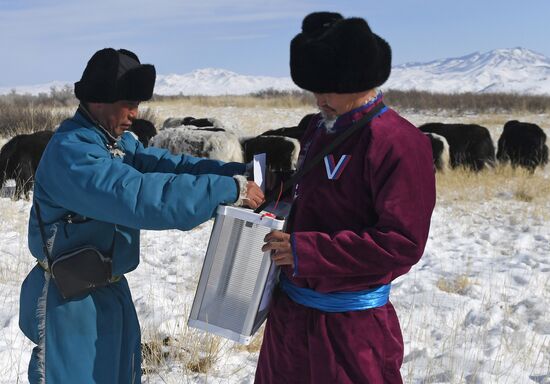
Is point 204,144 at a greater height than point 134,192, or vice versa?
point 134,192

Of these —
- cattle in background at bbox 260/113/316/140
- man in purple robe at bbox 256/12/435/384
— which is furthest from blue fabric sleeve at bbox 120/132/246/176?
cattle in background at bbox 260/113/316/140

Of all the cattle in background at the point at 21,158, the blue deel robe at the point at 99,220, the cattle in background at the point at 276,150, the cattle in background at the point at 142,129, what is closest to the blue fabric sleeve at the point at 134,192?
the blue deel robe at the point at 99,220

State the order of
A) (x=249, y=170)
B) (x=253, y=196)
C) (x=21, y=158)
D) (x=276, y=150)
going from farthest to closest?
(x=276, y=150) < (x=21, y=158) < (x=249, y=170) < (x=253, y=196)

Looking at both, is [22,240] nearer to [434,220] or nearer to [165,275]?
[165,275]

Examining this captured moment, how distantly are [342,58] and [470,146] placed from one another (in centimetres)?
1147

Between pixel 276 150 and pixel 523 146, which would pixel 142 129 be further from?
pixel 523 146

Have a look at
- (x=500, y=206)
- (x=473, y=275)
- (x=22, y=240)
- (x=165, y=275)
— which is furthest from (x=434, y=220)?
(x=22, y=240)

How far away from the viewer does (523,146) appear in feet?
41.0

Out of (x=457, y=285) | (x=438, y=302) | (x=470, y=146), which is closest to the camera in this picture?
(x=438, y=302)

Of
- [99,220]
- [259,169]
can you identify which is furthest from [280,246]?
[99,220]

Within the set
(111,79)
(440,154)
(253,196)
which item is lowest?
(440,154)

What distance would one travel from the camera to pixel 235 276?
1.93 m

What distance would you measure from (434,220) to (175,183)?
6.19 m

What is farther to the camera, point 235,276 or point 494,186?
point 494,186
